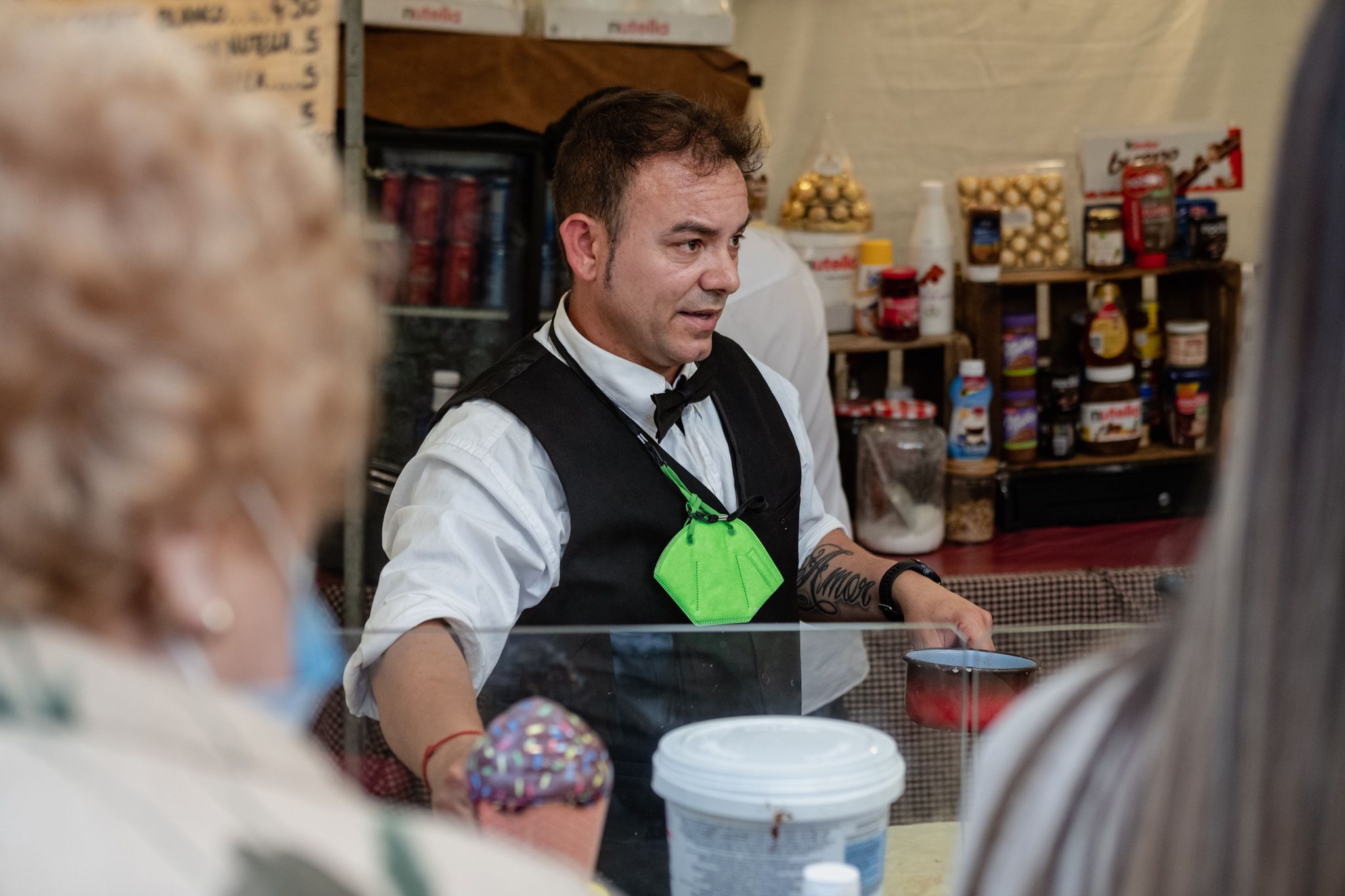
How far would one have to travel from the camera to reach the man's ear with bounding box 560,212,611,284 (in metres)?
2.01

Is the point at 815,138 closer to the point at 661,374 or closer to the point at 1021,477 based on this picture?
the point at 1021,477

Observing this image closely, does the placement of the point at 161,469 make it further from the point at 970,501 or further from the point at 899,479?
the point at 970,501

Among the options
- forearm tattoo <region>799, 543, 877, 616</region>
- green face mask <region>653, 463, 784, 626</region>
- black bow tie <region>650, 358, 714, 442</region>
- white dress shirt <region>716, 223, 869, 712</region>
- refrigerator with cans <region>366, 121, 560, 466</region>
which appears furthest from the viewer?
Answer: refrigerator with cans <region>366, 121, 560, 466</region>

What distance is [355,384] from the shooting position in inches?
24.0

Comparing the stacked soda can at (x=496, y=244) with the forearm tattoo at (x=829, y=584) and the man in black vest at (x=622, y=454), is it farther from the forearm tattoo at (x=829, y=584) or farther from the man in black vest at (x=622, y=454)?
the forearm tattoo at (x=829, y=584)

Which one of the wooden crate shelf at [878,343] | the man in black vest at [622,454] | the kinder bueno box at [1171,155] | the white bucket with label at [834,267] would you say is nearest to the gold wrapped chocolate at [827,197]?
the white bucket with label at [834,267]

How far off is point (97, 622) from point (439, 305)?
2.81m

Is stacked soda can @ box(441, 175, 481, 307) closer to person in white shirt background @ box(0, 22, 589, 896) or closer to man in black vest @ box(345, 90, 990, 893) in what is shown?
man in black vest @ box(345, 90, 990, 893)

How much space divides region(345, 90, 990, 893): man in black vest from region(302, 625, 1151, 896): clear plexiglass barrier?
174 millimetres

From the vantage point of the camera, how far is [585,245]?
2031mm

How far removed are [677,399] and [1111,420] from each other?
2.09m

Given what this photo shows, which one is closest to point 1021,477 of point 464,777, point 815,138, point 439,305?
point 815,138

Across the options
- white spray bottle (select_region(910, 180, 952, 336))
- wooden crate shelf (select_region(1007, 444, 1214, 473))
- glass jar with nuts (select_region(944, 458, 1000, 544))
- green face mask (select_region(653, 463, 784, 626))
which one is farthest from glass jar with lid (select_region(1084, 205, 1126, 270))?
green face mask (select_region(653, 463, 784, 626))

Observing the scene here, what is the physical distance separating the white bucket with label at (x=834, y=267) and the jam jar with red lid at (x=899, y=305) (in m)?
0.10
